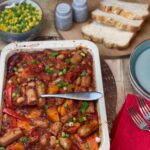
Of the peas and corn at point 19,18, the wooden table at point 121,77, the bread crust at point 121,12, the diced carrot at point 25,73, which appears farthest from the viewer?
the bread crust at point 121,12

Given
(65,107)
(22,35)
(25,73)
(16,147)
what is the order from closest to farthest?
(16,147) < (65,107) < (25,73) < (22,35)

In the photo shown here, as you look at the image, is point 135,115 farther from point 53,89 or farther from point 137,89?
point 53,89

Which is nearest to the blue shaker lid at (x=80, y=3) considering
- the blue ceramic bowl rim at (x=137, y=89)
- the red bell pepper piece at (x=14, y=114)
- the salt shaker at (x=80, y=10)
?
the salt shaker at (x=80, y=10)

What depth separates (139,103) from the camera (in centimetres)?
166

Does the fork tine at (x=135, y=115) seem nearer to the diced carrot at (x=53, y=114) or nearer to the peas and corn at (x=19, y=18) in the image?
the diced carrot at (x=53, y=114)

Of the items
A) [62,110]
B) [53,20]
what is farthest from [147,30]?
[62,110]

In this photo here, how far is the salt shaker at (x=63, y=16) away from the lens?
196 centimetres

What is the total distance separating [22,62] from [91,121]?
447 millimetres

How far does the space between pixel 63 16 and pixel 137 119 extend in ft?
2.34

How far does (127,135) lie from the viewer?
1633 millimetres

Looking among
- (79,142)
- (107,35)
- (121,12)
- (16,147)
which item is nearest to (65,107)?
(79,142)

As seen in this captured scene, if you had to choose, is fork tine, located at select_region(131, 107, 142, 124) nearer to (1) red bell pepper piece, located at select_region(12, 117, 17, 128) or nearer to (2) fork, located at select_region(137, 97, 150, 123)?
(2) fork, located at select_region(137, 97, 150, 123)

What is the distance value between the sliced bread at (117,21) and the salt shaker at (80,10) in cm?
6

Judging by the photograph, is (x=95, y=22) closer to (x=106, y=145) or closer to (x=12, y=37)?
(x=12, y=37)
